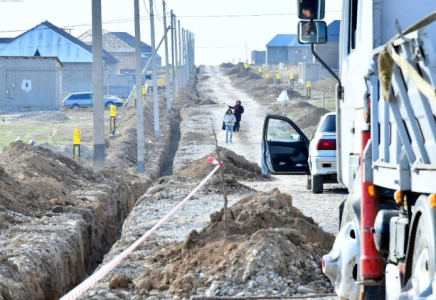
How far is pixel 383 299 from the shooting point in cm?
664

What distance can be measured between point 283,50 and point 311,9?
13942 centimetres

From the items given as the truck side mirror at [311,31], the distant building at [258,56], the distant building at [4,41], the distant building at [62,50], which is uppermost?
the distant building at [258,56]

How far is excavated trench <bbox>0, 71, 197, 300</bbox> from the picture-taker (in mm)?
11844

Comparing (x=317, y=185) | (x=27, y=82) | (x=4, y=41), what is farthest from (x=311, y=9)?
(x=4, y=41)

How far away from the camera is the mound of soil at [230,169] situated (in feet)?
81.1

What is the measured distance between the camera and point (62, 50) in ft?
271

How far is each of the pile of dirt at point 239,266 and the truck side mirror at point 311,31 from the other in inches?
105

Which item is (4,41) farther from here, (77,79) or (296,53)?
(296,53)

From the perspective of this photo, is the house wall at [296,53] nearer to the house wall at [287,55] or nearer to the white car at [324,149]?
the house wall at [287,55]

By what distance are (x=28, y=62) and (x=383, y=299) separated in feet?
195

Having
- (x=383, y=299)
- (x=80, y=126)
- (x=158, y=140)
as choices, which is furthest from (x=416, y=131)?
(x=80, y=126)

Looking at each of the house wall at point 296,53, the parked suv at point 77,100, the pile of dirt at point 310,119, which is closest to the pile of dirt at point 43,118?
the parked suv at point 77,100

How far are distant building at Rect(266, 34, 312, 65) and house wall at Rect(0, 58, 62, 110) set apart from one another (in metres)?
78.1

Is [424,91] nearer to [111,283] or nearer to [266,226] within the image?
[111,283]
